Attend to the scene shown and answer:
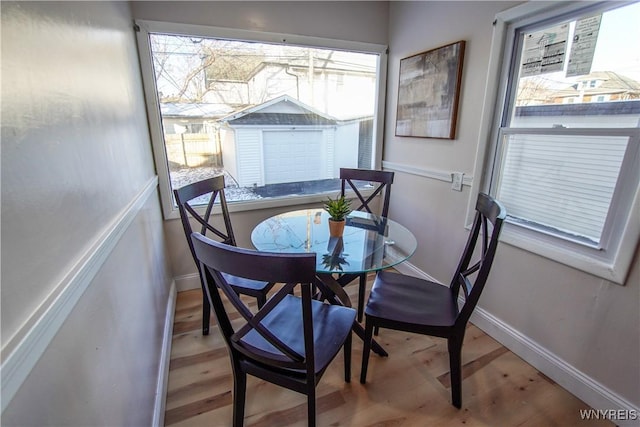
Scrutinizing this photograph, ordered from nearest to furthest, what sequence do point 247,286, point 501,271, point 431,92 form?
point 247,286 → point 501,271 → point 431,92

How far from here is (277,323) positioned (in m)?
1.36

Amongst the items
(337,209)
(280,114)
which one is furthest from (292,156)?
(337,209)

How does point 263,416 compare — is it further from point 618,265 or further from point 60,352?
point 618,265

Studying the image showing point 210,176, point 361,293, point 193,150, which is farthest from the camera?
point 210,176

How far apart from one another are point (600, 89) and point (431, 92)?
1.03 meters

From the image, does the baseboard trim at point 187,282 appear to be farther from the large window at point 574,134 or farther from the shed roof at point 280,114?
the large window at point 574,134

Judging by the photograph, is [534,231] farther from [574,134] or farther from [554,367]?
[554,367]

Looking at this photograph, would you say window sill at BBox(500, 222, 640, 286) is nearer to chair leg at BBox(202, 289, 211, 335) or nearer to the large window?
the large window

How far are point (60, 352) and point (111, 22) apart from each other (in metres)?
1.49

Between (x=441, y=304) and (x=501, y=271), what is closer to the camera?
(x=441, y=304)

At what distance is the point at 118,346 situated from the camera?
3.18 ft

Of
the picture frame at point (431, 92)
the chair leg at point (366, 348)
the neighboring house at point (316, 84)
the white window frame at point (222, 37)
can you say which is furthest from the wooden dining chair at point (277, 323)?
the neighboring house at point (316, 84)

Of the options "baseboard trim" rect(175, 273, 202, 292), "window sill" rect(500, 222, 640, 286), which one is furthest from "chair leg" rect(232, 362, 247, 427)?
"window sill" rect(500, 222, 640, 286)

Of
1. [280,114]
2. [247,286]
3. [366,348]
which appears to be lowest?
[366,348]
